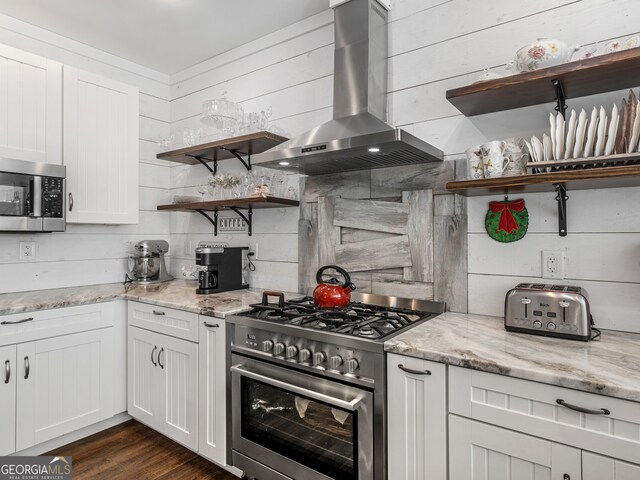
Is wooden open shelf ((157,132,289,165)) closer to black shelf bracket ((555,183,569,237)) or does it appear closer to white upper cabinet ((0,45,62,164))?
white upper cabinet ((0,45,62,164))

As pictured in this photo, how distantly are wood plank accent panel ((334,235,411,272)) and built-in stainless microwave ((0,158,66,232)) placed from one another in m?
1.72

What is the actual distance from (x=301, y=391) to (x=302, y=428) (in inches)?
7.9

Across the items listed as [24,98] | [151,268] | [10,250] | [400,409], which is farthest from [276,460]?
[24,98]

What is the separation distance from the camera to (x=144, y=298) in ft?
7.81

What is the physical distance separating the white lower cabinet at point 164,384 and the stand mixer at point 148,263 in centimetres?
62

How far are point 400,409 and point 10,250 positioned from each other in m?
2.62

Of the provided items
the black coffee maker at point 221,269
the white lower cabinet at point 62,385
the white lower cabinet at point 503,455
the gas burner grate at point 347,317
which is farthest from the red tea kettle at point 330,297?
the white lower cabinet at point 62,385

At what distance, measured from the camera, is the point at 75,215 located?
257cm

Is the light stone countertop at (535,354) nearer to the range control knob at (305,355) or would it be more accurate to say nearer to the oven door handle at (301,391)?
the oven door handle at (301,391)

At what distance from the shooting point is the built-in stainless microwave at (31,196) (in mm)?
2176

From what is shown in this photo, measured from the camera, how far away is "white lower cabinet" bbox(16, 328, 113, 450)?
6.89 ft

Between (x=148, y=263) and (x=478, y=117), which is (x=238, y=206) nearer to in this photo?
(x=148, y=263)

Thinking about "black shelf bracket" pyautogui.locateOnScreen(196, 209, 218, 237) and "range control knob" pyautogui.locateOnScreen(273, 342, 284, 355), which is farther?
"black shelf bracket" pyautogui.locateOnScreen(196, 209, 218, 237)

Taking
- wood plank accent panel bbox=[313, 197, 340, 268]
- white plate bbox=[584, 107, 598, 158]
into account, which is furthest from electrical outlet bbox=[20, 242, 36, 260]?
white plate bbox=[584, 107, 598, 158]
